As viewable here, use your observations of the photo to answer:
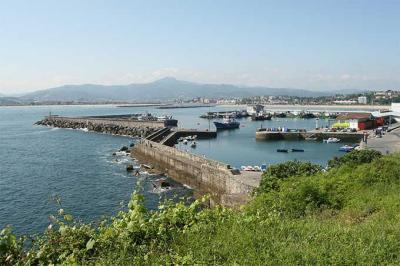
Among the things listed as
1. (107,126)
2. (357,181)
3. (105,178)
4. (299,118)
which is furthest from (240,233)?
(299,118)

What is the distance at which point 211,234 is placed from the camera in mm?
7246

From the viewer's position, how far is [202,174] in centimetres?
3005

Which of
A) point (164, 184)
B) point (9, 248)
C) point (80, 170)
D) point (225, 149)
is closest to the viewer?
point (9, 248)

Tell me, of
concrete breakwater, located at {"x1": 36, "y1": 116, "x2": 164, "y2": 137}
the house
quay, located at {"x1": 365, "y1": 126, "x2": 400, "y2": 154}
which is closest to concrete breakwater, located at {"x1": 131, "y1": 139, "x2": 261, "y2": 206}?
quay, located at {"x1": 365, "y1": 126, "x2": 400, "y2": 154}

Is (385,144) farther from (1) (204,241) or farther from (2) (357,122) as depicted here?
(1) (204,241)

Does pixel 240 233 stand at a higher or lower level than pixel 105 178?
higher

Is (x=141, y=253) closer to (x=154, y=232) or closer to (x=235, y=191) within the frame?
(x=154, y=232)

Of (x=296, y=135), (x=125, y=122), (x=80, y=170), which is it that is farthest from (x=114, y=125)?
(x=80, y=170)

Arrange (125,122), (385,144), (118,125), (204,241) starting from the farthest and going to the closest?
1. (125,122)
2. (118,125)
3. (385,144)
4. (204,241)

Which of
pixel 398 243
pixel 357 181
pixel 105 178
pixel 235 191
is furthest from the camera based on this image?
pixel 105 178

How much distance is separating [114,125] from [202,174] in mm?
48422

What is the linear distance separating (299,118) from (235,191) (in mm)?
92794

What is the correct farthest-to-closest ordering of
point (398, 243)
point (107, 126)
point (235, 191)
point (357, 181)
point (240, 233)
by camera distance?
point (107, 126) < point (235, 191) < point (357, 181) < point (240, 233) < point (398, 243)

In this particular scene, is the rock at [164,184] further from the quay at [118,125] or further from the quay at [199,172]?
the quay at [118,125]
